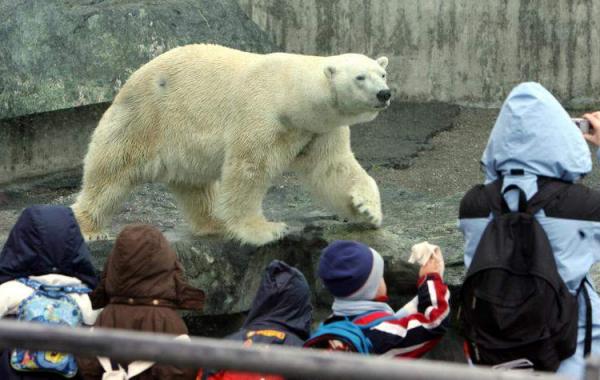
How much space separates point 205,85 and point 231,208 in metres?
0.64

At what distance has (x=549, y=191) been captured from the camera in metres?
3.29

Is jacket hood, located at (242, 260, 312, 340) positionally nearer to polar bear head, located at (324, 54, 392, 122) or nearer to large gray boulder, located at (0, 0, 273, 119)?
polar bear head, located at (324, 54, 392, 122)

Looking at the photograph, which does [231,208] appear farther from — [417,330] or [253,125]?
[417,330]

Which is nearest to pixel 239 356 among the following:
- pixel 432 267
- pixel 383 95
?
pixel 432 267

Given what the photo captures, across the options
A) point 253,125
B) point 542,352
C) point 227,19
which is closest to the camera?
point 542,352

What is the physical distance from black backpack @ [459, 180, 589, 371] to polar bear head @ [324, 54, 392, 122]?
1.83m

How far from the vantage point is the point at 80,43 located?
8477 millimetres

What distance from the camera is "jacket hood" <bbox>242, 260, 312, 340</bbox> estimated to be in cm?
348

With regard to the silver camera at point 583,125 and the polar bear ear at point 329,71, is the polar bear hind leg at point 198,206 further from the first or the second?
the silver camera at point 583,125

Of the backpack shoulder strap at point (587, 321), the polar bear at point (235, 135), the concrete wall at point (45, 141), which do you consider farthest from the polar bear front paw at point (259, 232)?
the concrete wall at point (45, 141)

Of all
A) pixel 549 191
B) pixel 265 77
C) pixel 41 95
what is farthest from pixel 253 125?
pixel 41 95

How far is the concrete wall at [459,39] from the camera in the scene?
32.1ft

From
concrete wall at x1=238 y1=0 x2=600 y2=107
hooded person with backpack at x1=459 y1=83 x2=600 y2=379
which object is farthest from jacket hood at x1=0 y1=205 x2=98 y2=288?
concrete wall at x1=238 y1=0 x2=600 y2=107

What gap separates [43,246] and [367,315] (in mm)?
1041
